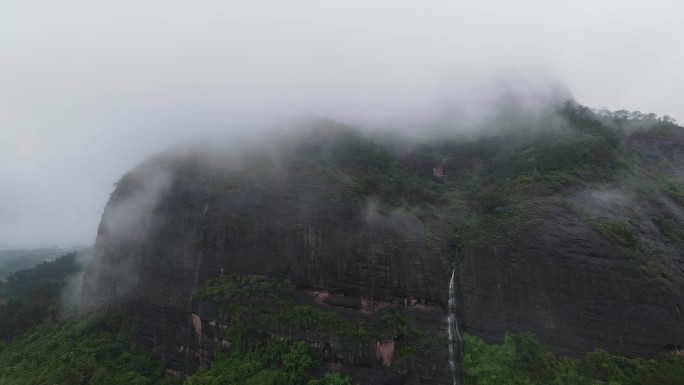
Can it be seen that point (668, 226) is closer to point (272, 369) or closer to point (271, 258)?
point (271, 258)

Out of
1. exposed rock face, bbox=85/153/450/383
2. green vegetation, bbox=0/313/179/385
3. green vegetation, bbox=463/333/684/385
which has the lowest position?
green vegetation, bbox=0/313/179/385

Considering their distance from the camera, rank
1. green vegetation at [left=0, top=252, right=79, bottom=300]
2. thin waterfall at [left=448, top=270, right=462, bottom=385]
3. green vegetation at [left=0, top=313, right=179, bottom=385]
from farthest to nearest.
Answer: green vegetation at [left=0, top=252, right=79, bottom=300] < green vegetation at [left=0, top=313, right=179, bottom=385] < thin waterfall at [left=448, top=270, right=462, bottom=385]

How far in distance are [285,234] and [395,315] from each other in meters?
8.22

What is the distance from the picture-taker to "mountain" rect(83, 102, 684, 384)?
20266mm

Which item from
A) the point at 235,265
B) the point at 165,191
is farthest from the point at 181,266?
the point at 165,191

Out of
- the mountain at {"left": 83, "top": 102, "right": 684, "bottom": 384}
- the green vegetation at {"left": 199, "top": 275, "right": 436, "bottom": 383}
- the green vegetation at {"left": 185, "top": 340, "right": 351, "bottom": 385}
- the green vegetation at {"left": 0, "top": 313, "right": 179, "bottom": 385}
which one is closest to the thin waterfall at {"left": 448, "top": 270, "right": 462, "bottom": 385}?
the mountain at {"left": 83, "top": 102, "right": 684, "bottom": 384}

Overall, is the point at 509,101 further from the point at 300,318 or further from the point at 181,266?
the point at 181,266

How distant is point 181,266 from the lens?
87.3 ft

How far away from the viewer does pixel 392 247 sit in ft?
77.3

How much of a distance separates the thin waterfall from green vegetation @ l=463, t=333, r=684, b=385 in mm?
501

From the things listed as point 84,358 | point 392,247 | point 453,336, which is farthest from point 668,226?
point 84,358

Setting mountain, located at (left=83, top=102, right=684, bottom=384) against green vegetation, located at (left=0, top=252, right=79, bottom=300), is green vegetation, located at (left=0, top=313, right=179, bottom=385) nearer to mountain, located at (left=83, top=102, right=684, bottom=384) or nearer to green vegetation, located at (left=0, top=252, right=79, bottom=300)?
mountain, located at (left=83, top=102, right=684, bottom=384)

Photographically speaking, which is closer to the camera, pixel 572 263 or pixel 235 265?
pixel 572 263

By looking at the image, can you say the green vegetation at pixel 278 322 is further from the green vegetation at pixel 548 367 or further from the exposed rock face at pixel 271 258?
the green vegetation at pixel 548 367
